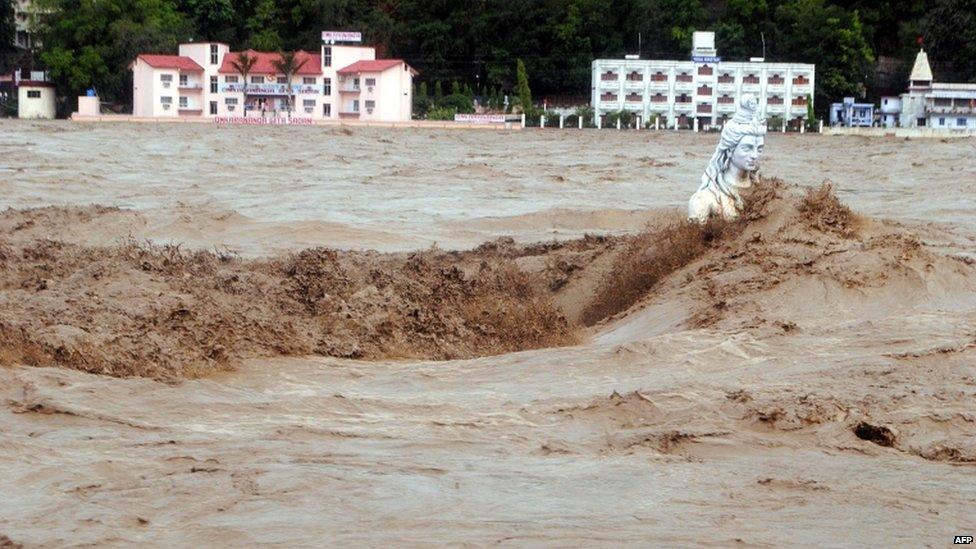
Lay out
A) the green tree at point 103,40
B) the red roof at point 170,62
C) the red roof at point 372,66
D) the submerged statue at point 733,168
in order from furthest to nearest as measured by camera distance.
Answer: the green tree at point 103,40, the red roof at point 372,66, the red roof at point 170,62, the submerged statue at point 733,168

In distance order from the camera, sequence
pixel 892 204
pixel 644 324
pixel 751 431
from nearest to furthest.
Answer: pixel 751 431 < pixel 644 324 < pixel 892 204

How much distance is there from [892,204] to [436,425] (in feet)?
82.2

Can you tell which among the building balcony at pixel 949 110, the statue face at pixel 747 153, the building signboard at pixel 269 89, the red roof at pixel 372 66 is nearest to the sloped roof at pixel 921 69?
the building balcony at pixel 949 110

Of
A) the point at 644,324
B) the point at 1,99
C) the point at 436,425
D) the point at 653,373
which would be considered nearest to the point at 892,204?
the point at 644,324

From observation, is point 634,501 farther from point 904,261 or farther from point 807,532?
point 904,261

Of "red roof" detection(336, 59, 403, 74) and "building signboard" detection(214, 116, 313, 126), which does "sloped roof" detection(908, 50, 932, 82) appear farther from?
"building signboard" detection(214, 116, 313, 126)

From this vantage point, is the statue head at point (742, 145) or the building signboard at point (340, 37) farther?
the building signboard at point (340, 37)

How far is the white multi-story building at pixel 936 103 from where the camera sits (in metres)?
80.3

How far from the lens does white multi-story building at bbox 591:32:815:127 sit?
83562 millimetres

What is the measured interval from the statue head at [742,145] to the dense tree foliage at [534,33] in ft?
226

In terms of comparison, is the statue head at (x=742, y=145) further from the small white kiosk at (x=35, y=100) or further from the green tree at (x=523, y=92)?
the small white kiosk at (x=35, y=100)

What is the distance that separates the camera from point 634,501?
842 cm

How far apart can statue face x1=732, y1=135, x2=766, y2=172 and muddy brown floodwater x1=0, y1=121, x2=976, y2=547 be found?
1.22 ft

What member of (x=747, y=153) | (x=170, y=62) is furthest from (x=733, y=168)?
(x=170, y=62)
